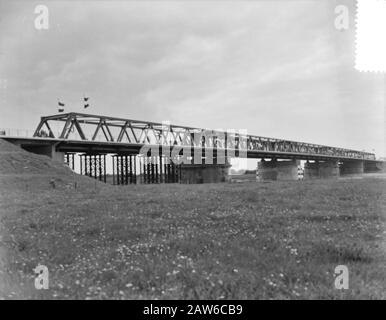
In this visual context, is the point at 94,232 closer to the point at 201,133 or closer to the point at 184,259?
the point at 184,259

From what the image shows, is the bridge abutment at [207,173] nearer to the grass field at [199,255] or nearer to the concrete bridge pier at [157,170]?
the concrete bridge pier at [157,170]

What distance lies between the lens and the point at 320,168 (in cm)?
16762

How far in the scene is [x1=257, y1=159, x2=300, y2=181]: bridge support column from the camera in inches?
5221

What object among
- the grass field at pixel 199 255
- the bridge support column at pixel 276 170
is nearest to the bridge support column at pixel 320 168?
the bridge support column at pixel 276 170

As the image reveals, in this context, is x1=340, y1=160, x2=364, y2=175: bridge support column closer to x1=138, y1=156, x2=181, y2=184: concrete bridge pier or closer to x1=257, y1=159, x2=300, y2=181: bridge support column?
x1=257, y1=159, x2=300, y2=181: bridge support column

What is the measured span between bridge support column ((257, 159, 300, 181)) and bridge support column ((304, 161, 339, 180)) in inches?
1223

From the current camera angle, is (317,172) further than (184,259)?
Yes

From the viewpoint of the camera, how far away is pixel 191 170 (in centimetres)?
9969

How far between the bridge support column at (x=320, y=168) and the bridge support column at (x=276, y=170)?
31.1 metres

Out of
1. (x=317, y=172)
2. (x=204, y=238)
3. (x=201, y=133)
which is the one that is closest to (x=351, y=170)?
(x=317, y=172)

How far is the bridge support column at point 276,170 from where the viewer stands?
435 ft

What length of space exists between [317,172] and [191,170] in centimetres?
9351

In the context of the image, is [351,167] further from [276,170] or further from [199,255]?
[199,255]
